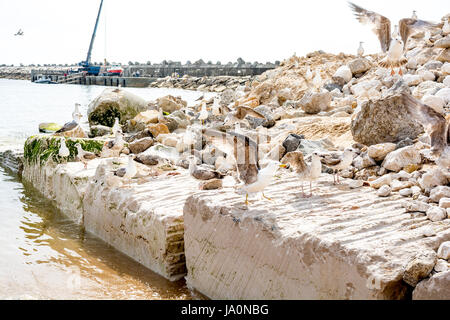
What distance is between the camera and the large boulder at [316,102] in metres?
10.5

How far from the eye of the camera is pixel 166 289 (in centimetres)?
525

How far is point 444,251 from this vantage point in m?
3.54

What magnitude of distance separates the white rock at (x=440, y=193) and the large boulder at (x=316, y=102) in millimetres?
6024

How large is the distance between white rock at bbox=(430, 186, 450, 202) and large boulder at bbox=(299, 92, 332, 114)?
237 inches

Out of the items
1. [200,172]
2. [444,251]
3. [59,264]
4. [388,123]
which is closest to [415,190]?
[444,251]

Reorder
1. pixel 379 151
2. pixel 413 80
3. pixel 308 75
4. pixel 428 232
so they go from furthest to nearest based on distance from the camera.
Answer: pixel 308 75
pixel 413 80
pixel 379 151
pixel 428 232

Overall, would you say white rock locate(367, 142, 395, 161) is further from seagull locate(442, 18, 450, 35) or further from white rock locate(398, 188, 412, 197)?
seagull locate(442, 18, 450, 35)

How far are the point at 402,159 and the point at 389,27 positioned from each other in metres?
4.55

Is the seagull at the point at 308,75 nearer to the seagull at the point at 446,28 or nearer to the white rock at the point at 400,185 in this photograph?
the seagull at the point at 446,28

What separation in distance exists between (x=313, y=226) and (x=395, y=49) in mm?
6251

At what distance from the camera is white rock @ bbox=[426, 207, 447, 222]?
423 centimetres

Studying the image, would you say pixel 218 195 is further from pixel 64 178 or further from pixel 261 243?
pixel 64 178

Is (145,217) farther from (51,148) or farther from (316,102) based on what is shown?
(316,102)
